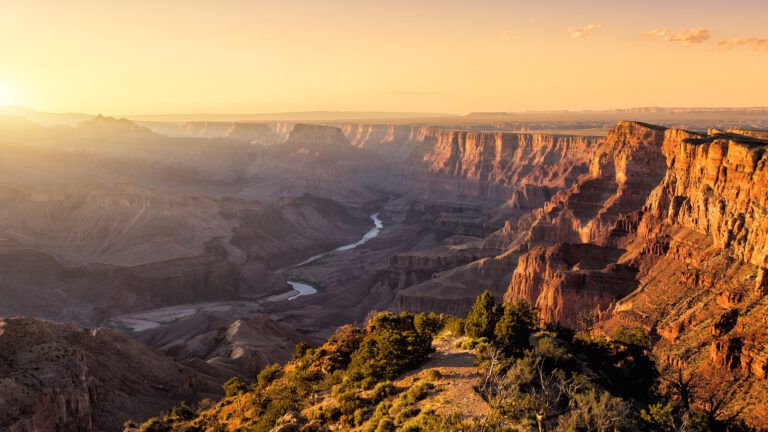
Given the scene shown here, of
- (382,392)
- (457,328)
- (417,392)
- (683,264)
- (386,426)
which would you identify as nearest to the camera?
(386,426)

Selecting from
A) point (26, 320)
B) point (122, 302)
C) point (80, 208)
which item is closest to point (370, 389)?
point (26, 320)

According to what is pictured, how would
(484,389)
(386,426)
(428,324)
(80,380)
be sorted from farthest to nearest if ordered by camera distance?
(80,380) < (428,324) < (484,389) < (386,426)

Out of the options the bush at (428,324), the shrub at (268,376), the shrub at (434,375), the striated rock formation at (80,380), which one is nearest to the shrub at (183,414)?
the striated rock formation at (80,380)

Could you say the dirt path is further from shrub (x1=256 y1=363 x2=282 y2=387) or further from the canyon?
the canyon

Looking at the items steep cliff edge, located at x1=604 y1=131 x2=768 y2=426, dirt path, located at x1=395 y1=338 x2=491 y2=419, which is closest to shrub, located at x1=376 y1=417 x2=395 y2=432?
dirt path, located at x1=395 y1=338 x2=491 y2=419

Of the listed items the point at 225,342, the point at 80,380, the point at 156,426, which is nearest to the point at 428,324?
the point at 156,426

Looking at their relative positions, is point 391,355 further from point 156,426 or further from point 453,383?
point 156,426

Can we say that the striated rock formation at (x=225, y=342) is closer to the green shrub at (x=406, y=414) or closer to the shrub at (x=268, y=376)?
the shrub at (x=268, y=376)
